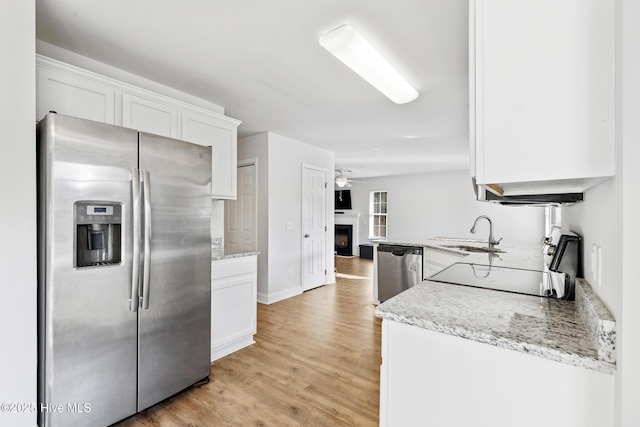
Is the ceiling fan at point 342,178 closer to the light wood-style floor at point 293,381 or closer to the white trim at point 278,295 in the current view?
the white trim at point 278,295

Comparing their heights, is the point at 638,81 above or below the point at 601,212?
above

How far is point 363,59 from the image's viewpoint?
2131mm

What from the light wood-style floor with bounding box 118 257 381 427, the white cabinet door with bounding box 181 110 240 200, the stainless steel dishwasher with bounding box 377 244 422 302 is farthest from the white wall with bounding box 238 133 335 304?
the stainless steel dishwasher with bounding box 377 244 422 302

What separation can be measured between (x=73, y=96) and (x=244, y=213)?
275 centimetres

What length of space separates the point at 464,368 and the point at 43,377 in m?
2.09

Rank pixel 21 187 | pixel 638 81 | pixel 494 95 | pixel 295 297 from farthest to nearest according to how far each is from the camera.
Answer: pixel 295 297 → pixel 21 187 → pixel 494 95 → pixel 638 81

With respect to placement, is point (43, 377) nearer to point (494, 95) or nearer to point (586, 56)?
point (494, 95)

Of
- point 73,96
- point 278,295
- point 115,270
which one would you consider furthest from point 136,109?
point 278,295

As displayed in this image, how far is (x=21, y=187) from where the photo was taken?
1.57m

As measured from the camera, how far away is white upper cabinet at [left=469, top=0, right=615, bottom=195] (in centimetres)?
81

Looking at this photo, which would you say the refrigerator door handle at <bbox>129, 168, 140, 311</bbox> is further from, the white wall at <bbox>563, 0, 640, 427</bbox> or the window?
the window

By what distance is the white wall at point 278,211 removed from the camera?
439 cm

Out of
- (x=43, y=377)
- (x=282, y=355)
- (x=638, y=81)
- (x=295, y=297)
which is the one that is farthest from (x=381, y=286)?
(x=638, y=81)

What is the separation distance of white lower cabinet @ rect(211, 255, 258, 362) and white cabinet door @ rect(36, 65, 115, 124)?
1.41m
